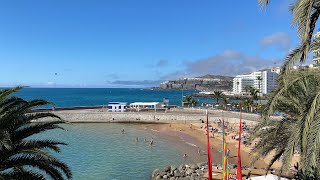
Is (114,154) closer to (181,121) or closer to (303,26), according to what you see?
(181,121)

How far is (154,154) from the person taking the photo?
113ft

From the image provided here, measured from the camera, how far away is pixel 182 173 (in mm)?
26016

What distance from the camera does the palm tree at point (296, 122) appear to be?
573 cm

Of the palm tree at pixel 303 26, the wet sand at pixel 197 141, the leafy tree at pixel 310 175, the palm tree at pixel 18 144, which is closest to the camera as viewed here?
the palm tree at pixel 303 26

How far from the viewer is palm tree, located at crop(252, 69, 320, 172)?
18.8 feet

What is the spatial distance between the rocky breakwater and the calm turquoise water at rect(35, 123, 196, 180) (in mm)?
1183

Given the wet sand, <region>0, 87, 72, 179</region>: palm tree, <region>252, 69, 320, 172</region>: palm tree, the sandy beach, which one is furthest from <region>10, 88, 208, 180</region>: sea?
<region>252, 69, 320, 172</region>: palm tree

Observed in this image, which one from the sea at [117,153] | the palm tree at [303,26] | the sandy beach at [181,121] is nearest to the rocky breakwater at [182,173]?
the sea at [117,153]

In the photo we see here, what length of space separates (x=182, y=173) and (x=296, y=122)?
17899mm

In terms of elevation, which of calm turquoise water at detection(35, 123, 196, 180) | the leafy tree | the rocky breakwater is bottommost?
calm turquoise water at detection(35, 123, 196, 180)

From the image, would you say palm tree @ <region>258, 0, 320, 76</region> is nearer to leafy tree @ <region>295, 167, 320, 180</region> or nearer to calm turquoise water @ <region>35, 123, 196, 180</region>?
leafy tree @ <region>295, 167, 320, 180</region>

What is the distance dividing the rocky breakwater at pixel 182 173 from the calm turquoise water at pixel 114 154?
118 centimetres

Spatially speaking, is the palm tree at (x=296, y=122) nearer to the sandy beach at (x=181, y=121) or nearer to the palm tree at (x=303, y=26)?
the palm tree at (x=303, y=26)

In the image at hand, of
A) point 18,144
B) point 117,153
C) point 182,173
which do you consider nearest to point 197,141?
point 117,153
